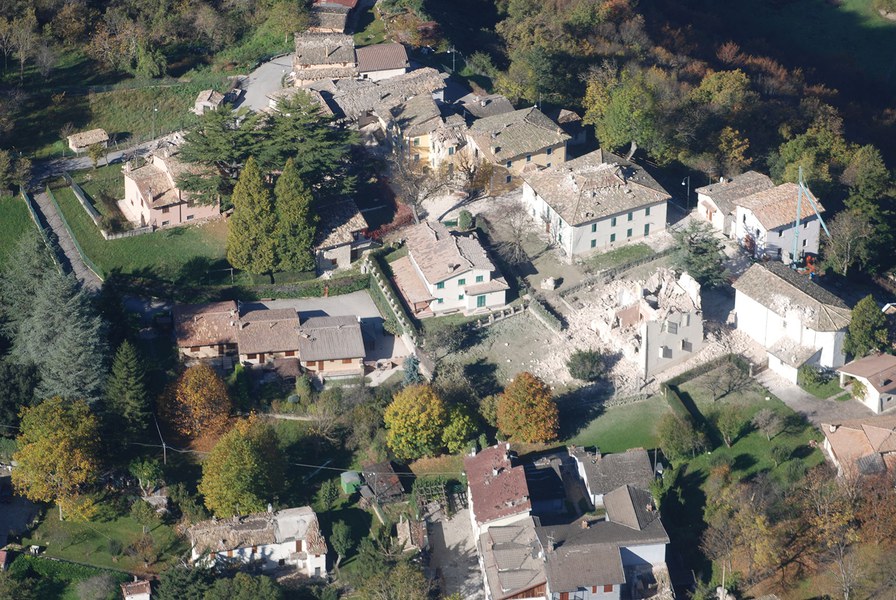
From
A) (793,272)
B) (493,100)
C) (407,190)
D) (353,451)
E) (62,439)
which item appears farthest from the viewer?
(493,100)

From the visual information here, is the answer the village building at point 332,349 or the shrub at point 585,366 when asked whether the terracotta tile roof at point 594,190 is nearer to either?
the shrub at point 585,366

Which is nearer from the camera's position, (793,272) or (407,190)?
(793,272)

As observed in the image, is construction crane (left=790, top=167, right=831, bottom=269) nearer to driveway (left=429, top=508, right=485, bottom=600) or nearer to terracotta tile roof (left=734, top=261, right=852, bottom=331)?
terracotta tile roof (left=734, top=261, right=852, bottom=331)

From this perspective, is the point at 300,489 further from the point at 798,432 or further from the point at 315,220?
the point at 798,432

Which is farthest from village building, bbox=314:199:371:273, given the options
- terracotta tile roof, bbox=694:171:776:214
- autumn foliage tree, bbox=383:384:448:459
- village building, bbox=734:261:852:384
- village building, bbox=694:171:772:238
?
village building, bbox=734:261:852:384

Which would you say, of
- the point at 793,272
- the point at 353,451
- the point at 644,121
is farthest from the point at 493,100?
the point at 353,451

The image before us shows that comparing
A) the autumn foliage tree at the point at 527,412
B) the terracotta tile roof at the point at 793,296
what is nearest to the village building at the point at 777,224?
the terracotta tile roof at the point at 793,296
